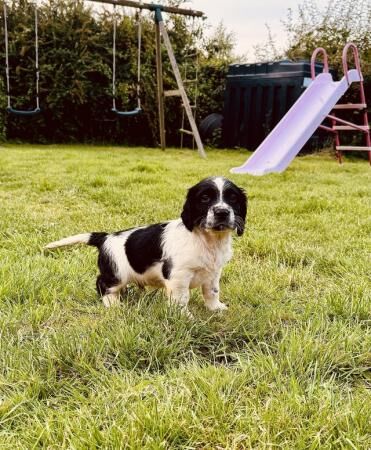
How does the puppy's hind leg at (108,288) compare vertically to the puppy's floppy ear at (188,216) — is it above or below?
below

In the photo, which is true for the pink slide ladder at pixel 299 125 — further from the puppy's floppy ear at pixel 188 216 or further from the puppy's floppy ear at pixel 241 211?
the puppy's floppy ear at pixel 188 216

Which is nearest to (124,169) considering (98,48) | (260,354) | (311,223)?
(311,223)

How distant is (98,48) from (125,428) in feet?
37.3

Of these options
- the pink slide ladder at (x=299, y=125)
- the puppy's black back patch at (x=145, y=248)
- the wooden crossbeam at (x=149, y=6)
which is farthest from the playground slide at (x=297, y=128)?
the puppy's black back patch at (x=145, y=248)

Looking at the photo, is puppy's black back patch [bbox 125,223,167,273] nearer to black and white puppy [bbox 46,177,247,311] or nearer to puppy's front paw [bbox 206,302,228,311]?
black and white puppy [bbox 46,177,247,311]

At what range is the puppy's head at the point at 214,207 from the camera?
7.01ft

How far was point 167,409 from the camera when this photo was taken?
4.42 feet

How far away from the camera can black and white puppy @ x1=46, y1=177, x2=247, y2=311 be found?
7.22 ft

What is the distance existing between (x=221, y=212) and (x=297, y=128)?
20.8 feet

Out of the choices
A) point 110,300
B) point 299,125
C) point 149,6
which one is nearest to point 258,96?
point 149,6

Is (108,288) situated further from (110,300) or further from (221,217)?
(221,217)

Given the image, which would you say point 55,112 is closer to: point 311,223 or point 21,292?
point 311,223

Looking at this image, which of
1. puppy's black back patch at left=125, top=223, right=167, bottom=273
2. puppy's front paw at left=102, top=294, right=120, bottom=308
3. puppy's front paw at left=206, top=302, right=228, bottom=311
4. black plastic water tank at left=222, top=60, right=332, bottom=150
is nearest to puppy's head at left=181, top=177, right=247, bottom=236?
puppy's black back patch at left=125, top=223, right=167, bottom=273

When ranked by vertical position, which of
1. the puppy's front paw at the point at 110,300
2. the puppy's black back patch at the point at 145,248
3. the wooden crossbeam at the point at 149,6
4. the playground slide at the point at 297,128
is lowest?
the puppy's front paw at the point at 110,300
